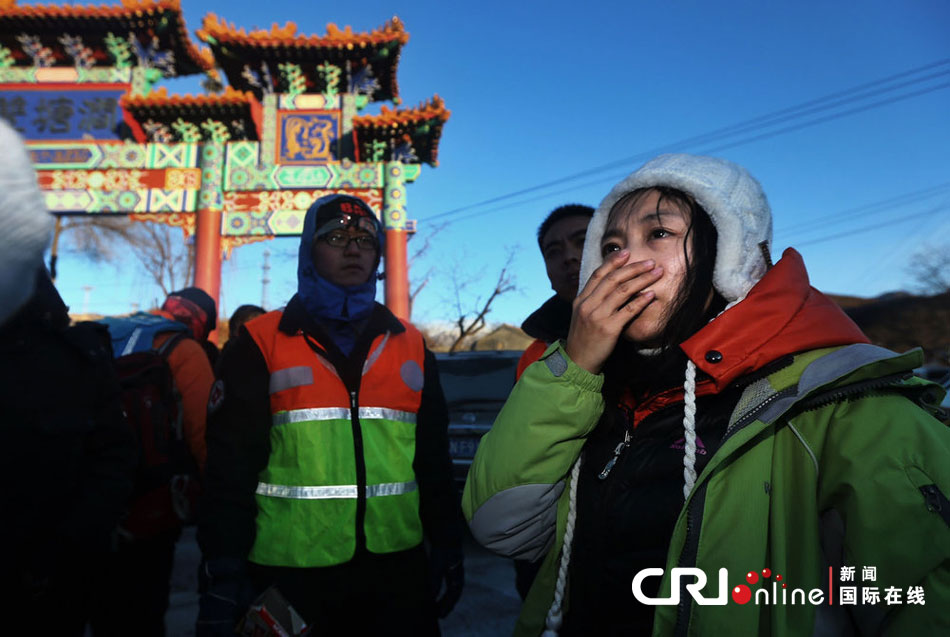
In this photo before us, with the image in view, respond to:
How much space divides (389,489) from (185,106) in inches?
469

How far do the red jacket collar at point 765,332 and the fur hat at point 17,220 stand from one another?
112 cm

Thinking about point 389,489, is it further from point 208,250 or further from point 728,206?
point 208,250

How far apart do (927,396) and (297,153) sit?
1191 cm

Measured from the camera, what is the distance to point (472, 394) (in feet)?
16.8

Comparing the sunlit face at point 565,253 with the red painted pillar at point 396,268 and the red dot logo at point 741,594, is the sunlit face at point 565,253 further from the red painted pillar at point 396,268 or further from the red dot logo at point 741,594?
the red painted pillar at point 396,268

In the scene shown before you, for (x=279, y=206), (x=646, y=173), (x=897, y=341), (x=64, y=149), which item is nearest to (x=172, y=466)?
(x=646, y=173)

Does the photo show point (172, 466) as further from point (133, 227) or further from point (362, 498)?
point (133, 227)

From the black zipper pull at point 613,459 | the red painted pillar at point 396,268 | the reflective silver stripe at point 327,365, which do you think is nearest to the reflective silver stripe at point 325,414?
the reflective silver stripe at point 327,365

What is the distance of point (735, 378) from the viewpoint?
109 cm

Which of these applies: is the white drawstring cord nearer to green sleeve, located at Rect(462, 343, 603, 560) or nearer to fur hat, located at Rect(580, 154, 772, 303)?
green sleeve, located at Rect(462, 343, 603, 560)

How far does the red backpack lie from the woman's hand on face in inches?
82.3

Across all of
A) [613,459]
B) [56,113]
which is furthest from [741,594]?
[56,113]

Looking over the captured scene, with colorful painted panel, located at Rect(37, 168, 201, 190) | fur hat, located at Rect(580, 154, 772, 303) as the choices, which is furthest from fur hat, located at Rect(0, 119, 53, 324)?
colorful painted panel, located at Rect(37, 168, 201, 190)

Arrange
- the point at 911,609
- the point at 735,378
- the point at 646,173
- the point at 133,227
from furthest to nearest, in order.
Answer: the point at 133,227, the point at 646,173, the point at 735,378, the point at 911,609
